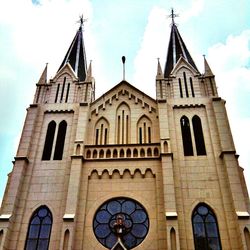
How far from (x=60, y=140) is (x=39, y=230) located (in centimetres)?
599

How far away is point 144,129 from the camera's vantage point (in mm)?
19641

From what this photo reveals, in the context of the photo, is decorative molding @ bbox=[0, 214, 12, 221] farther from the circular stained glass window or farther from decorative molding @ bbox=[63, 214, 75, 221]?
the circular stained glass window

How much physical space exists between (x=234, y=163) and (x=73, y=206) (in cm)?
928

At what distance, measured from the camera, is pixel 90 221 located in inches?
620

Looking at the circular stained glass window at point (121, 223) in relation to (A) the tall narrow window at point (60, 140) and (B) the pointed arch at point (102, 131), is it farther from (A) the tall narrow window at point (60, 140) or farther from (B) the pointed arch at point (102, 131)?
(A) the tall narrow window at point (60, 140)

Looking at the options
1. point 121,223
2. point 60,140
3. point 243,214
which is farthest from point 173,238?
point 60,140

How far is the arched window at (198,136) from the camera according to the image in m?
18.1

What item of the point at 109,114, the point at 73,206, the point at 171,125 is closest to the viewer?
the point at 73,206

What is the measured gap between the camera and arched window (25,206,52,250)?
15.2 metres

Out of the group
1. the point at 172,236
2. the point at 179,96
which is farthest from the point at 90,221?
the point at 179,96

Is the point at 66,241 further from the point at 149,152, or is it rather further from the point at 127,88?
the point at 127,88

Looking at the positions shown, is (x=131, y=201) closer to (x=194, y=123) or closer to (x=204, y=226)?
(x=204, y=226)

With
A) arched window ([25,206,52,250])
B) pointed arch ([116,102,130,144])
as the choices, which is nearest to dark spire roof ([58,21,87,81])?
pointed arch ([116,102,130,144])

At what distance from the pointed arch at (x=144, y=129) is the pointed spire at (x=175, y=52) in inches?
217
